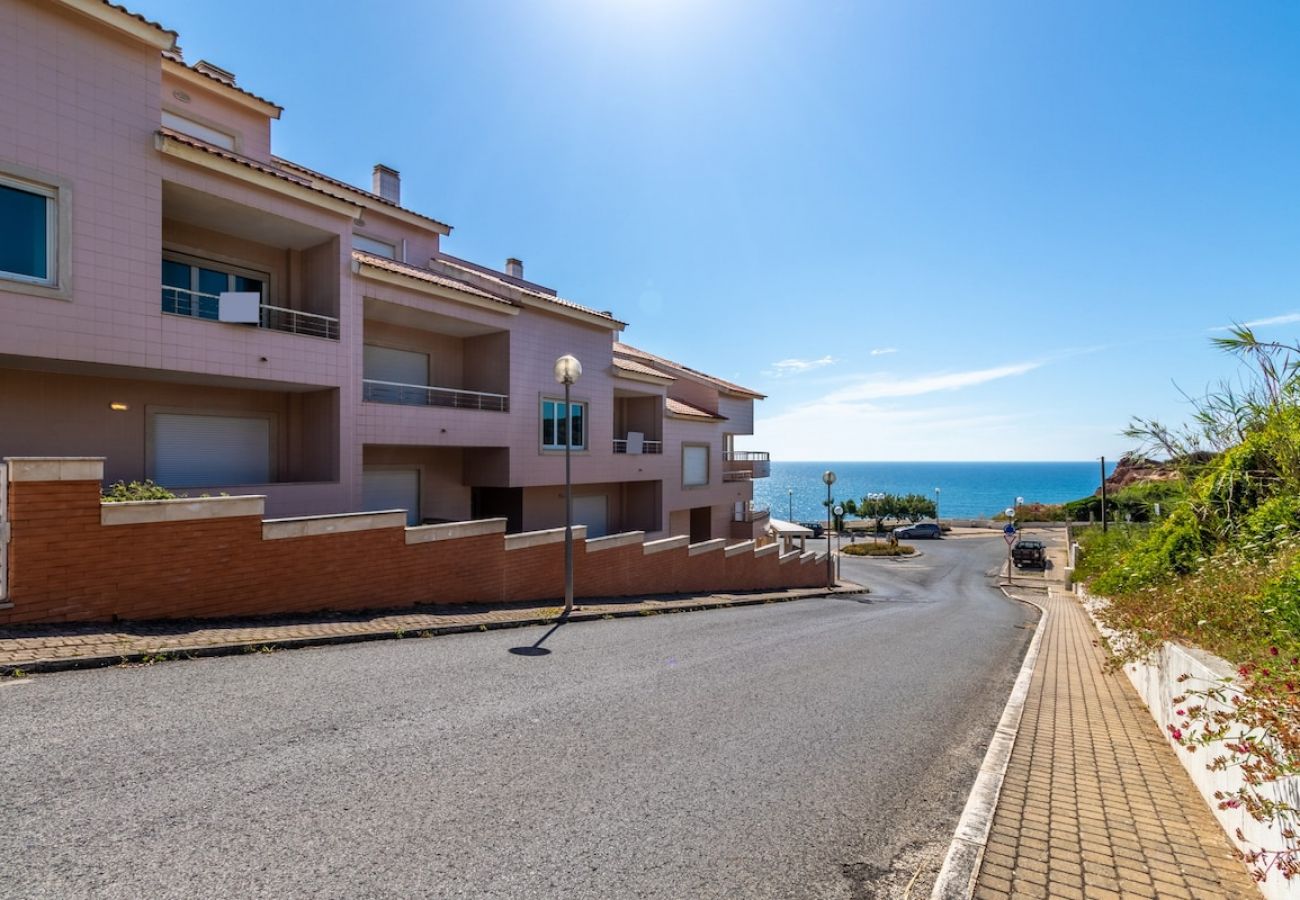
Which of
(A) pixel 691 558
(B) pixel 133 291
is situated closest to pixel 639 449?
(A) pixel 691 558

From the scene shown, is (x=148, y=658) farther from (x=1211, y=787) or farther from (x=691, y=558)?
(x=691, y=558)

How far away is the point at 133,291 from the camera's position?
32.6 feet

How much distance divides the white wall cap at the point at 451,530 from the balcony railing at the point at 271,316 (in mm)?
5219

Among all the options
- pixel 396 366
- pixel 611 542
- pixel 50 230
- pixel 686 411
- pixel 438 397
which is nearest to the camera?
pixel 50 230

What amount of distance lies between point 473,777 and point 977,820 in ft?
11.2

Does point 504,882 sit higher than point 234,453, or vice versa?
point 234,453

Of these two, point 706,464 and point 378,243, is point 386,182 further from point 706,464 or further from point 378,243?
point 706,464

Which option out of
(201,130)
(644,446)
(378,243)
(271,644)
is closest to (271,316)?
(201,130)

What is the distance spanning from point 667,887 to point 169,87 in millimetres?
17573

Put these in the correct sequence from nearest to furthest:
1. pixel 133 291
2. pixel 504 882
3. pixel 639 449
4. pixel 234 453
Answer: pixel 504 882
pixel 133 291
pixel 234 453
pixel 639 449

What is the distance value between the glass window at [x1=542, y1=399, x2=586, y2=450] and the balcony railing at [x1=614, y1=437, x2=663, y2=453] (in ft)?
8.34

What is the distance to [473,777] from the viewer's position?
4223 millimetres

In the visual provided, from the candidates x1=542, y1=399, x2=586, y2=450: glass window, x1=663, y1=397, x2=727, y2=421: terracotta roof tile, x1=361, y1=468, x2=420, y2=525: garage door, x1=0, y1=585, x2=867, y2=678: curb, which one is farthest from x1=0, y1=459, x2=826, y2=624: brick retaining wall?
x1=663, y1=397, x2=727, y2=421: terracotta roof tile

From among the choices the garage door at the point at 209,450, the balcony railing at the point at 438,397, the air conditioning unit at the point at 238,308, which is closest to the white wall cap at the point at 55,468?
the air conditioning unit at the point at 238,308
